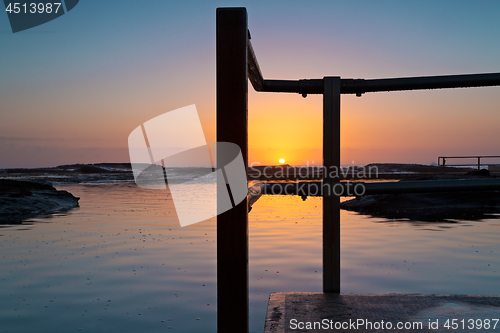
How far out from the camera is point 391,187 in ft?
5.07

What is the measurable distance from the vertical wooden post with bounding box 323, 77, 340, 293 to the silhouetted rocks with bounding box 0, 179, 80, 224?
674cm

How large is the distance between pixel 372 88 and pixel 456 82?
35 centimetres

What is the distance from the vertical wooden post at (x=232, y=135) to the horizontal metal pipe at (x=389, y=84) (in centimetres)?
A: 66

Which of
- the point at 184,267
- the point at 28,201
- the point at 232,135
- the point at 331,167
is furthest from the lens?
the point at 28,201

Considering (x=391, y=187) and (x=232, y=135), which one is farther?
(x=391, y=187)

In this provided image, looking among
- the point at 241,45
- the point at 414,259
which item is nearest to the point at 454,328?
the point at 241,45

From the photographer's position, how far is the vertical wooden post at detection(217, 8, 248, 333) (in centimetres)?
109

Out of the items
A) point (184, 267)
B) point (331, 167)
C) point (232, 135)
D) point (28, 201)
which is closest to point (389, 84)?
point (331, 167)

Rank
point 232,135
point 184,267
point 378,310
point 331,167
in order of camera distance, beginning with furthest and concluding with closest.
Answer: point 184,267, point 331,167, point 378,310, point 232,135

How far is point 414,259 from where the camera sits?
13.0 feet

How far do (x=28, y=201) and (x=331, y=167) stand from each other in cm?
867

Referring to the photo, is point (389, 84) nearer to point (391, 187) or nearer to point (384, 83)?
point (384, 83)

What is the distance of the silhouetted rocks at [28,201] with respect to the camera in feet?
24.7

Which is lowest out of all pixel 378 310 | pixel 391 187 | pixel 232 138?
pixel 378 310
